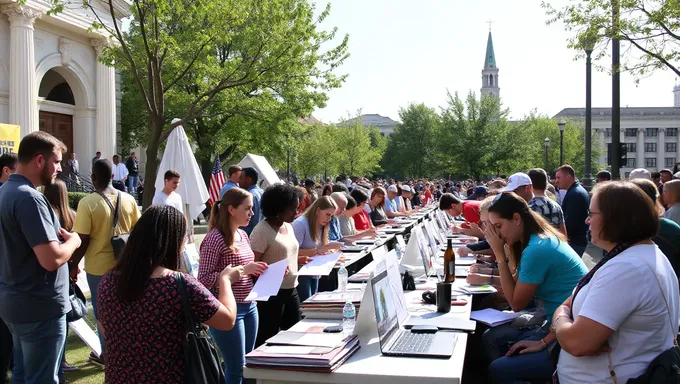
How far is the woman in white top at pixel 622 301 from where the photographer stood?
2691 mm

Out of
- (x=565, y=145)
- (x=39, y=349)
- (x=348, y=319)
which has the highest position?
(x=565, y=145)

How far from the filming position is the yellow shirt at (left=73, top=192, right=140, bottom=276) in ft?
18.0

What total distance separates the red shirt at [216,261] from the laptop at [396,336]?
1.20m

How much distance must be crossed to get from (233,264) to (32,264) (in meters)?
1.38

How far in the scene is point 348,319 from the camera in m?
4.07

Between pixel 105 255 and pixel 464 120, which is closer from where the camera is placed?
pixel 105 255

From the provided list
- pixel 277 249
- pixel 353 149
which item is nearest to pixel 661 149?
pixel 353 149

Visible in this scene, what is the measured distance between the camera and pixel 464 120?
46.1 metres

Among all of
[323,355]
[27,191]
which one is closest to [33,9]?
[27,191]

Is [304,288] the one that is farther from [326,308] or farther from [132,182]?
[132,182]

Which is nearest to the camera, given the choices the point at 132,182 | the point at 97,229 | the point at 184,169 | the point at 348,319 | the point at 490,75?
the point at 348,319

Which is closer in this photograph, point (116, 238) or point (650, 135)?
point (116, 238)

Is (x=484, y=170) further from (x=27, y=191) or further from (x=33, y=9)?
(x=27, y=191)

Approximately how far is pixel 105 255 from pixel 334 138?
52.7 metres
